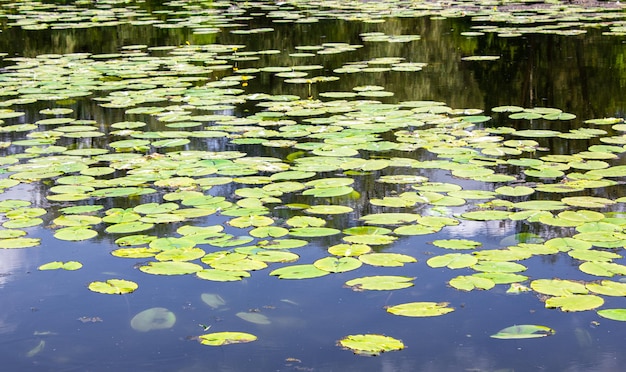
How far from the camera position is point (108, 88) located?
6.63 meters

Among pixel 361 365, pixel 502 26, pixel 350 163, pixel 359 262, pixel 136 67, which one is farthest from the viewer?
pixel 502 26

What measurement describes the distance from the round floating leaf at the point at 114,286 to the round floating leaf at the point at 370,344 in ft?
2.71

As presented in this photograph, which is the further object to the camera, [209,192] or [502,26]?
[502,26]

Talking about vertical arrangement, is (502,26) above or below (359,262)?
above

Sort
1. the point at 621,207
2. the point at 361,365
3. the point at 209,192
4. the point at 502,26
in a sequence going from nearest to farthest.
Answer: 1. the point at 361,365
2. the point at 621,207
3. the point at 209,192
4. the point at 502,26

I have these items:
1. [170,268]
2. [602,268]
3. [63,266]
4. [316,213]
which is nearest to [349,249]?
[316,213]

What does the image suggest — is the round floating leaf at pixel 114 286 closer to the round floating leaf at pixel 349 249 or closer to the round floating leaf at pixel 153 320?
the round floating leaf at pixel 153 320

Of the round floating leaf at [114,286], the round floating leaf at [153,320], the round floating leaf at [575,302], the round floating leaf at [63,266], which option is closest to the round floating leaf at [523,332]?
the round floating leaf at [575,302]

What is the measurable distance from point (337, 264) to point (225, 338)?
0.64 m

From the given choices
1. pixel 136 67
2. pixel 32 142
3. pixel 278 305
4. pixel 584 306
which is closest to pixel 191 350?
pixel 278 305

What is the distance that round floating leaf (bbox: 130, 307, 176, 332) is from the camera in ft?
8.64

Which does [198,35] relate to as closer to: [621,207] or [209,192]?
[209,192]

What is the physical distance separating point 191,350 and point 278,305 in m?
0.39

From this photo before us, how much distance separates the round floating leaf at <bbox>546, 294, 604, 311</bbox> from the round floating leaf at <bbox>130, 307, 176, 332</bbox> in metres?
1.20
